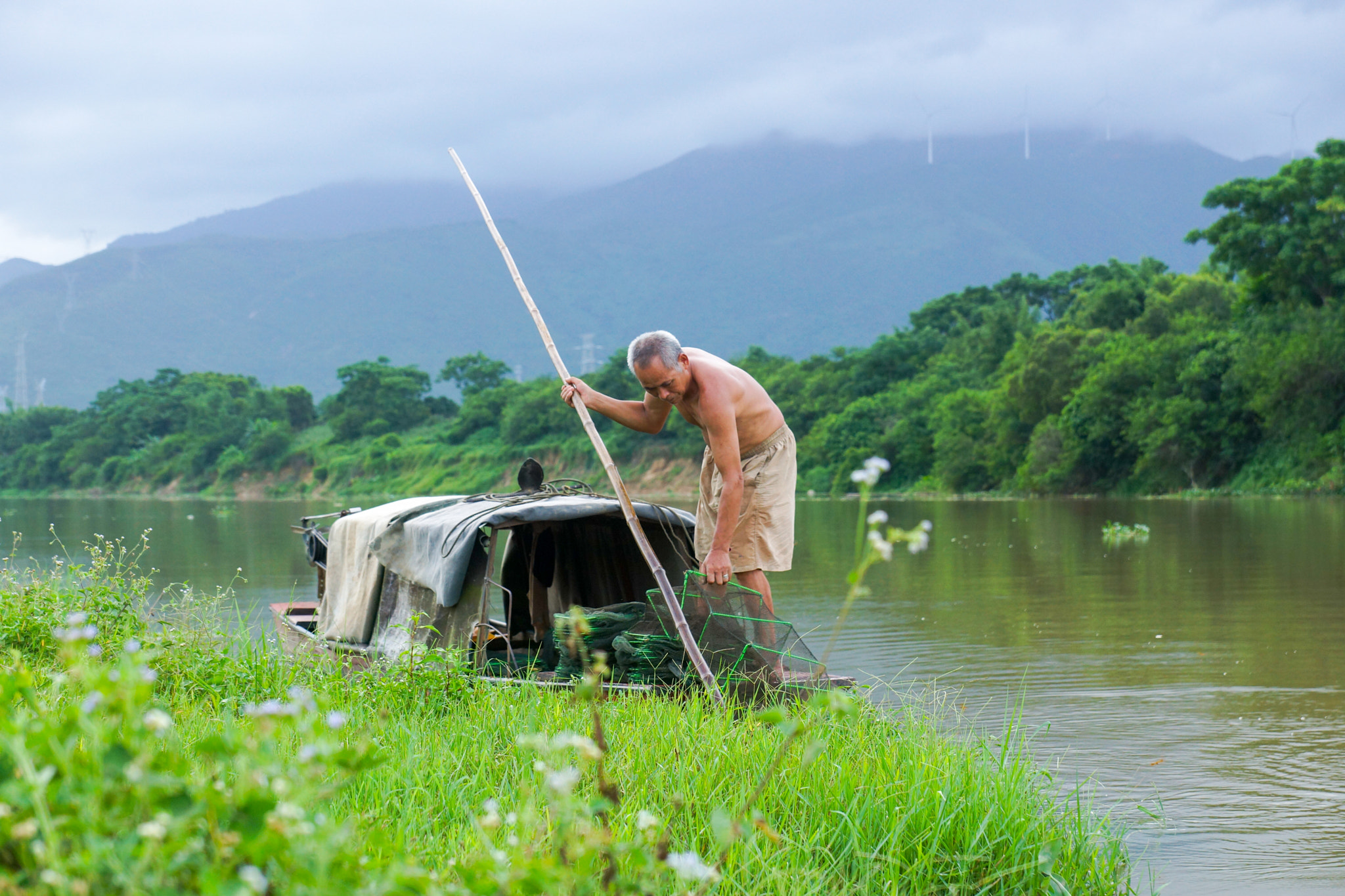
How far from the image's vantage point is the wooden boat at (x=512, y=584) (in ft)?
18.9

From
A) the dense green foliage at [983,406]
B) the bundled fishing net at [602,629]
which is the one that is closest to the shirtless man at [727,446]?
the bundled fishing net at [602,629]

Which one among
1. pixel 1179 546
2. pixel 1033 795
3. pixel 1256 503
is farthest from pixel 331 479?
pixel 1033 795

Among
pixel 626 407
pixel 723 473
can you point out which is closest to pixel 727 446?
pixel 723 473

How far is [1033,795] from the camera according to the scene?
4.52 m

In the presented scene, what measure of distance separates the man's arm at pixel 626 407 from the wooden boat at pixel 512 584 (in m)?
0.76

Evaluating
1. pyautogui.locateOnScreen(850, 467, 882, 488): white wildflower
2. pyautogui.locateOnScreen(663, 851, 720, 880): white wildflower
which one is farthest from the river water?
pyautogui.locateOnScreen(663, 851, 720, 880): white wildflower

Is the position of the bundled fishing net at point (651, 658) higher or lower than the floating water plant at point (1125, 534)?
higher

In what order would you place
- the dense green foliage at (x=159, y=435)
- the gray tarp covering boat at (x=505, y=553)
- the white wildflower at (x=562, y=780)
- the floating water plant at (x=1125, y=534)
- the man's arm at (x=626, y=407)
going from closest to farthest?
1. the white wildflower at (x=562, y=780)
2. the man's arm at (x=626, y=407)
3. the gray tarp covering boat at (x=505, y=553)
4. the floating water plant at (x=1125, y=534)
5. the dense green foliage at (x=159, y=435)

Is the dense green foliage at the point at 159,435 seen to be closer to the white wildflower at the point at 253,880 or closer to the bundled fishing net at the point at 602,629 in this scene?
the bundled fishing net at the point at 602,629

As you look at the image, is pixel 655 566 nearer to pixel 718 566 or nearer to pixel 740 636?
pixel 718 566

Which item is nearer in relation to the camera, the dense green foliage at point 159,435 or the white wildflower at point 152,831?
the white wildflower at point 152,831

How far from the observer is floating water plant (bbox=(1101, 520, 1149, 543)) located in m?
21.1

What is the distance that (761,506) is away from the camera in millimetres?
6078

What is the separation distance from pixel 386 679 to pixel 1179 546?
16.4m
